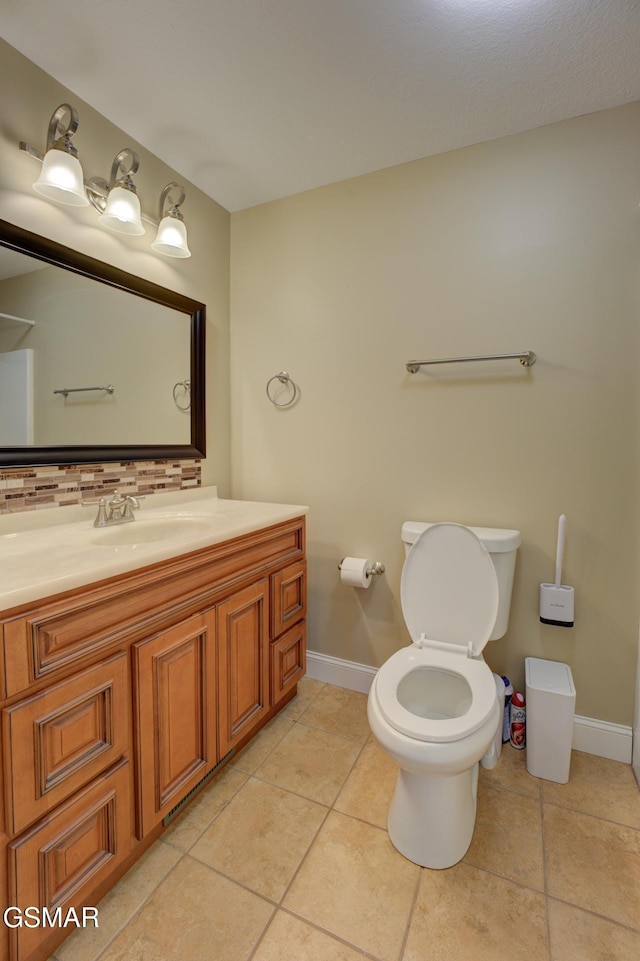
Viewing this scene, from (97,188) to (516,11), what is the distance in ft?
→ 4.59

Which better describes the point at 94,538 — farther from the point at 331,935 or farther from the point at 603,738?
the point at 603,738

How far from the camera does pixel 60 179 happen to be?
1328mm

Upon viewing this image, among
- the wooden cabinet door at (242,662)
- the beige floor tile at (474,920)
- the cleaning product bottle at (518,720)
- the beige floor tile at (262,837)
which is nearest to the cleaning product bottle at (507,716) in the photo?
the cleaning product bottle at (518,720)

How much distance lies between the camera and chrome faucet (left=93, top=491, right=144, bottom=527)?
1496 millimetres

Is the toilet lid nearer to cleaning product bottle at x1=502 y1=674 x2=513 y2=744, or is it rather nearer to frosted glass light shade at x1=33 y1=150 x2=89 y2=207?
cleaning product bottle at x1=502 y1=674 x2=513 y2=744

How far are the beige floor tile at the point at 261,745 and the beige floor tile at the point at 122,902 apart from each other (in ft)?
1.23

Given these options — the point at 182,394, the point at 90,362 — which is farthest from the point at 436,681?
the point at 90,362

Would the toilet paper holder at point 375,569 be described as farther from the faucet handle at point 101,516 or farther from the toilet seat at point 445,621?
the faucet handle at point 101,516

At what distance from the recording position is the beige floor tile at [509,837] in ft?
4.03

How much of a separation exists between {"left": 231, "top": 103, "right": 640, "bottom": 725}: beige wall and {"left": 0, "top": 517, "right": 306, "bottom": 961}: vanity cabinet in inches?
27.3

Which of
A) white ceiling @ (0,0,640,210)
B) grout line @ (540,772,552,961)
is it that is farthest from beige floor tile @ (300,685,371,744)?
white ceiling @ (0,0,640,210)

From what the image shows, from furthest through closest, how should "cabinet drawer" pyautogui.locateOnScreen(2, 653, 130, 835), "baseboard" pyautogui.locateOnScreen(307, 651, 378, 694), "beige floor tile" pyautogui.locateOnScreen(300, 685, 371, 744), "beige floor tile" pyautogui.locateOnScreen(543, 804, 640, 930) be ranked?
"baseboard" pyautogui.locateOnScreen(307, 651, 378, 694)
"beige floor tile" pyautogui.locateOnScreen(300, 685, 371, 744)
"beige floor tile" pyautogui.locateOnScreen(543, 804, 640, 930)
"cabinet drawer" pyautogui.locateOnScreen(2, 653, 130, 835)

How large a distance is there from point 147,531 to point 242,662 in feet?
1.93

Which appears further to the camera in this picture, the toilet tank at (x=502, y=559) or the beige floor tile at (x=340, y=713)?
the beige floor tile at (x=340, y=713)
